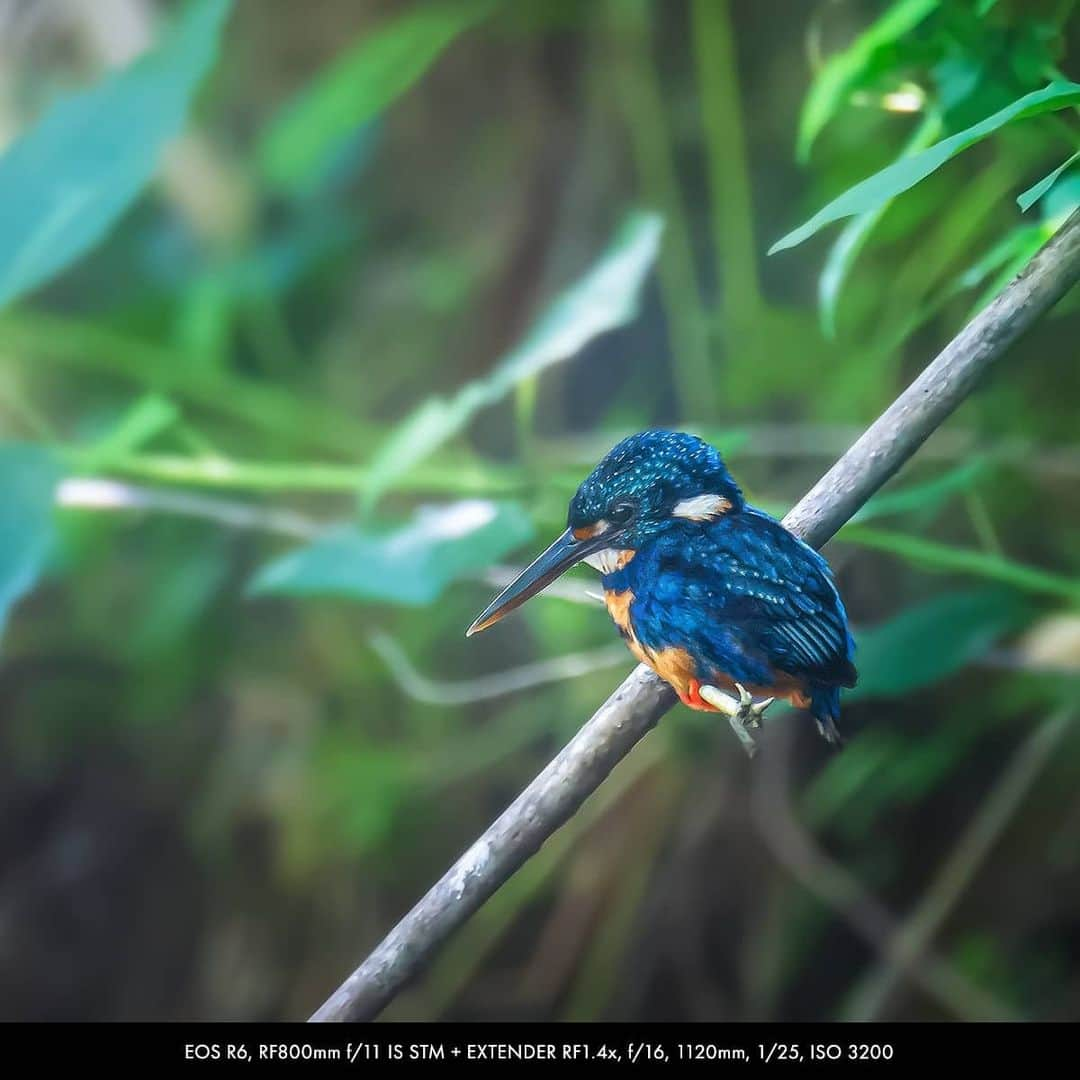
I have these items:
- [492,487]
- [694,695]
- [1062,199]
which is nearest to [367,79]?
[492,487]

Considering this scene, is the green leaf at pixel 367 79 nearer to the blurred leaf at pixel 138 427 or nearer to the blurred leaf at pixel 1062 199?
the blurred leaf at pixel 138 427

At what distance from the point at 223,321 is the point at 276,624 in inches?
9.9

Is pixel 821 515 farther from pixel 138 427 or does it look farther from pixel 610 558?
pixel 138 427

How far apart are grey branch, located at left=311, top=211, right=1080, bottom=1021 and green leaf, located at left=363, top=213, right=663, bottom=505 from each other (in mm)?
236

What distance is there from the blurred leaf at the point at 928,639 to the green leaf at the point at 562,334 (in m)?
0.20

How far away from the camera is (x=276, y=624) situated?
3.09 ft

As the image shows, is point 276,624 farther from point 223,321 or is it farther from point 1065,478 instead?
point 1065,478

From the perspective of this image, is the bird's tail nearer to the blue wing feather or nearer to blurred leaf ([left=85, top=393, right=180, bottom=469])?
the blue wing feather

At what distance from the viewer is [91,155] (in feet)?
2.23

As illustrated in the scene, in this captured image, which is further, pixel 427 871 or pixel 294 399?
pixel 294 399

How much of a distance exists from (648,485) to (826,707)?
0.09 m

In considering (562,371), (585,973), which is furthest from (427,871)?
(562,371)

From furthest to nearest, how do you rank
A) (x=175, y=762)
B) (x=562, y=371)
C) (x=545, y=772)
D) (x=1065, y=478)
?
(x=175, y=762)
(x=562, y=371)
(x=1065, y=478)
(x=545, y=772)

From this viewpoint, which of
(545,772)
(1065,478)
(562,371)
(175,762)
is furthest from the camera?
(175,762)
